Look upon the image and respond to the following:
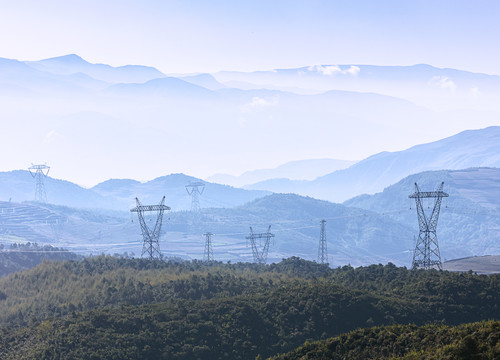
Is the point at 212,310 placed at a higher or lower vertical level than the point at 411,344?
lower

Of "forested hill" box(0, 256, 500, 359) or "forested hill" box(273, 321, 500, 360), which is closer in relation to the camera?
"forested hill" box(273, 321, 500, 360)

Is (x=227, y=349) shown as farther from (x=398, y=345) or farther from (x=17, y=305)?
(x=17, y=305)

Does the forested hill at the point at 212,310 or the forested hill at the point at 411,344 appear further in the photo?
the forested hill at the point at 212,310

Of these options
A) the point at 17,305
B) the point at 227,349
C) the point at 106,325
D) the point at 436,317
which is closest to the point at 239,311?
the point at 227,349
